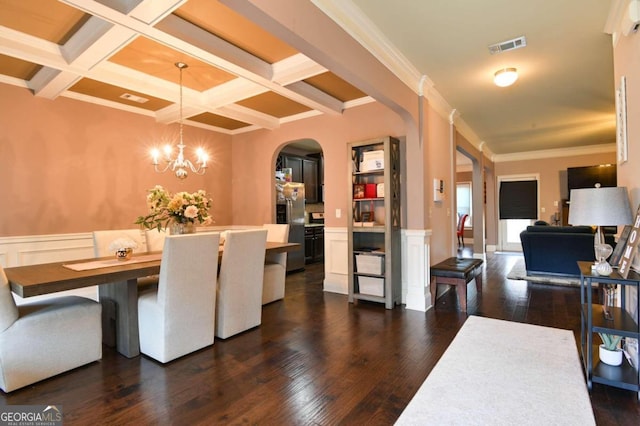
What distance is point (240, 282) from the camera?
3037 millimetres

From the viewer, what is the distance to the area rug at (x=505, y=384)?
1812mm

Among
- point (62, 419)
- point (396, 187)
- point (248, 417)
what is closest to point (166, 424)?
point (248, 417)

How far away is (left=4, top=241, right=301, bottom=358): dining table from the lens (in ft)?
6.93

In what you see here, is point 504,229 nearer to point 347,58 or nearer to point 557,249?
point 557,249

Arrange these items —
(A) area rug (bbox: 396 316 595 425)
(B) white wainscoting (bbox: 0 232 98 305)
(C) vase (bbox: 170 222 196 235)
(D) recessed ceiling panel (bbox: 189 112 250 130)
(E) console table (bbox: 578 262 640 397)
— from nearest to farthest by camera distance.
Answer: (A) area rug (bbox: 396 316 595 425) → (E) console table (bbox: 578 262 640 397) → (C) vase (bbox: 170 222 196 235) → (B) white wainscoting (bbox: 0 232 98 305) → (D) recessed ceiling panel (bbox: 189 112 250 130)

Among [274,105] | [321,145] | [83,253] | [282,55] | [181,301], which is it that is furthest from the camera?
[321,145]

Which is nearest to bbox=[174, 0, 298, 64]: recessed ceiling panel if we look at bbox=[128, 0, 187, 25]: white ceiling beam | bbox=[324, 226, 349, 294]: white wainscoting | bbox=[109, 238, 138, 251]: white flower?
bbox=[128, 0, 187, 25]: white ceiling beam

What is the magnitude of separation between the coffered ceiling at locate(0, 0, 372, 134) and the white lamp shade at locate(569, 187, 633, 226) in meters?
→ 2.50

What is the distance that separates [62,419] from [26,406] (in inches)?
13.6

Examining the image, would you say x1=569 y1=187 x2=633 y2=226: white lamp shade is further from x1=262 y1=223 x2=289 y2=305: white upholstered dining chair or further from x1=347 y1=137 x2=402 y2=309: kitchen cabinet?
x1=262 y1=223 x2=289 y2=305: white upholstered dining chair

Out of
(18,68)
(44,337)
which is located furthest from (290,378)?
(18,68)

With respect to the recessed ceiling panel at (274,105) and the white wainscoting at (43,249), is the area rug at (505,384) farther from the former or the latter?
the white wainscoting at (43,249)

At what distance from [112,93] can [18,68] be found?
2.91 feet

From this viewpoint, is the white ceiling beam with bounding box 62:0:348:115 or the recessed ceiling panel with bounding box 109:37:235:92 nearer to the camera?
the white ceiling beam with bounding box 62:0:348:115
